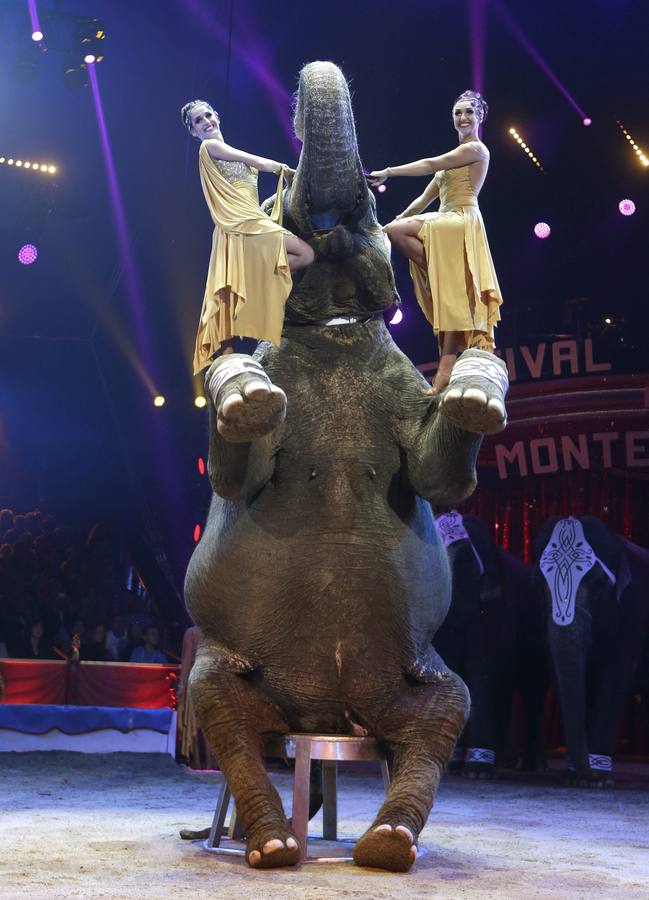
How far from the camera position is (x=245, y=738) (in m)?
3.43

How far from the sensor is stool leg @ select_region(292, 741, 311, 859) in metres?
3.33

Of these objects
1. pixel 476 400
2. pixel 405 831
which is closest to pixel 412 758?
pixel 405 831

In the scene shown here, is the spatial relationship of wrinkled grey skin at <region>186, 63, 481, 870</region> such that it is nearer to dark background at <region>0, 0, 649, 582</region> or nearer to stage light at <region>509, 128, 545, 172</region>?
dark background at <region>0, 0, 649, 582</region>

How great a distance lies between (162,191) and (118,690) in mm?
3976

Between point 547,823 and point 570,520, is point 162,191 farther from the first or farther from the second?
point 547,823

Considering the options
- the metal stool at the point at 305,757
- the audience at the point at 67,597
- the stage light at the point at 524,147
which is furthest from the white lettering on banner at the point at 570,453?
the metal stool at the point at 305,757

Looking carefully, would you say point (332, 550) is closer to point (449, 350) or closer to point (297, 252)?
point (449, 350)

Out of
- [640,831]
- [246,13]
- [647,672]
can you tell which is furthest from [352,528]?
[246,13]

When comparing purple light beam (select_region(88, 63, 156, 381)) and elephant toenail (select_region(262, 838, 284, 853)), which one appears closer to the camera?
elephant toenail (select_region(262, 838, 284, 853))

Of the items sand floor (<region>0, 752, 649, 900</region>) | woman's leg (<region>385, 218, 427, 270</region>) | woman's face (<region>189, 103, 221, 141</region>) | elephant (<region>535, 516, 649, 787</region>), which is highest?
woman's face (<region>189, 103, 221, 141</region>)

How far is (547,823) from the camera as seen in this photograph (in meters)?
4.75

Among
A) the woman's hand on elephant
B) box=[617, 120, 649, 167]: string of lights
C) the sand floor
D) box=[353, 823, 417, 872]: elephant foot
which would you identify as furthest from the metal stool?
box=[617, 120, 649, 167]: string of lights

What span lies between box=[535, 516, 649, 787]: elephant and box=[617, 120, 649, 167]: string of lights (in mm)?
2506

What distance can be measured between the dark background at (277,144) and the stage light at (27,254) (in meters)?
0.07
